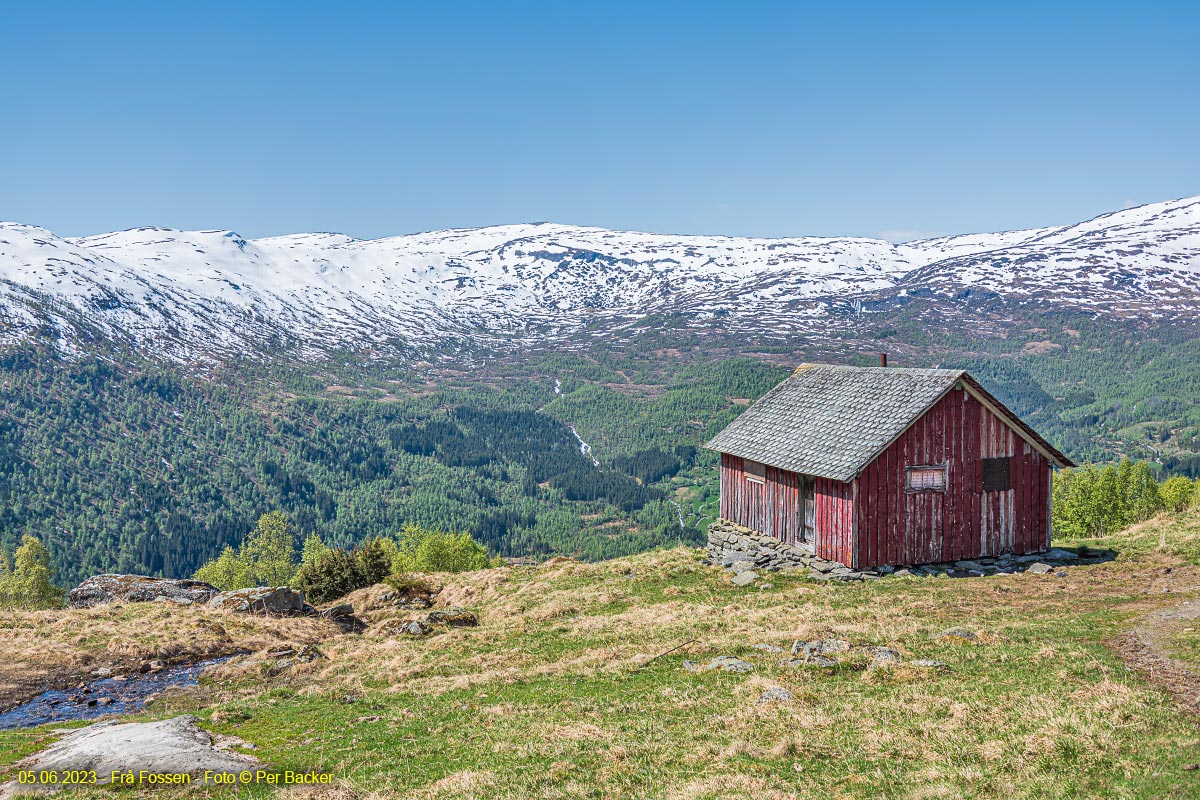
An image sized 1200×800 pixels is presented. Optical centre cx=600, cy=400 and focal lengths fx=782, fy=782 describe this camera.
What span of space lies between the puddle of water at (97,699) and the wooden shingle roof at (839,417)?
27747 mm

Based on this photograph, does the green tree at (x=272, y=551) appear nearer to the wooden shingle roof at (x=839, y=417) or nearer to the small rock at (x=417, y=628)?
the small rock at (x=417, y=628)

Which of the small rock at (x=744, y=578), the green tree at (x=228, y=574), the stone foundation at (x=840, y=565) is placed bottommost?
the green tree at (x=228, y=574)

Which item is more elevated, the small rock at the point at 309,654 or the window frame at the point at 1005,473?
the window frame at the point at 1005,473

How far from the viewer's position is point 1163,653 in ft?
64.8

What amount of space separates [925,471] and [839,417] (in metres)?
5.28

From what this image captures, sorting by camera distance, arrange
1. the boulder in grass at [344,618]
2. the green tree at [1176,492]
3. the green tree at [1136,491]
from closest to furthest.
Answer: the boulder in grass at [344,618]
the green tree at [1136,491]
the green tree at [1176,492]

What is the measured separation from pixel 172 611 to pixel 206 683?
12.1 meters

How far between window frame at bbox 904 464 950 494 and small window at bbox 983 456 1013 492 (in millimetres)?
2161

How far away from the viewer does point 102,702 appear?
24500mm

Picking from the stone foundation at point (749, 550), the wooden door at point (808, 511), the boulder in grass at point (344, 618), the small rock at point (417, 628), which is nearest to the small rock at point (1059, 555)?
the wooden door at point (808, 511)

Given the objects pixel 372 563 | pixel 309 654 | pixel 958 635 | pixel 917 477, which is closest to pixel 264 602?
pixel 309 654

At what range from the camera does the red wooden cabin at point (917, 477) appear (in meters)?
36.5

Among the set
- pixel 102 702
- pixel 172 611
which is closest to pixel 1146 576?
pixel 102 702

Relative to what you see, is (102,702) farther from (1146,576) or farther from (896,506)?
(1146,576)
